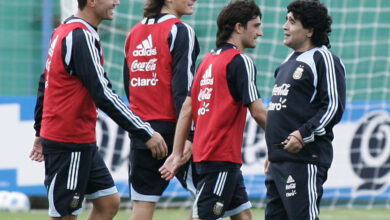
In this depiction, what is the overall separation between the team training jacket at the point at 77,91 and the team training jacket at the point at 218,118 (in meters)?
0.38

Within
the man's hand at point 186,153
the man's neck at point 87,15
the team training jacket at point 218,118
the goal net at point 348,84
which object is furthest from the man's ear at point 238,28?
the goal net at point 348,84

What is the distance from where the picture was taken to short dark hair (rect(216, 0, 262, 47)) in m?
5.68

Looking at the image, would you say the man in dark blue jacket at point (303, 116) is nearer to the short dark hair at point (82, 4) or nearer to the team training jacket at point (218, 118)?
the team training jacket at point (218, 118)

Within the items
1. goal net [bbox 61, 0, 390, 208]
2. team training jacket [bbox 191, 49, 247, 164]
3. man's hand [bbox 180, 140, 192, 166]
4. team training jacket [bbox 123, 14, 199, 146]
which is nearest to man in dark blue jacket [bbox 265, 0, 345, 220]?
team training jacket [bbox 191, 49, 247, 164]

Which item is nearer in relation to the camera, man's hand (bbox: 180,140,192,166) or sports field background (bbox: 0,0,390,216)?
man's hand (bbox: 180,140,192,166)

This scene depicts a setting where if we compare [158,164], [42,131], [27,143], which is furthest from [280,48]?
[42,131]

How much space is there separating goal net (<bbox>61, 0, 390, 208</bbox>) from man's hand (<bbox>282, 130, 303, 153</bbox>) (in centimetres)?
443

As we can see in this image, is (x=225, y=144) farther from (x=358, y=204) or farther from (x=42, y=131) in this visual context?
(x=358, y=204)

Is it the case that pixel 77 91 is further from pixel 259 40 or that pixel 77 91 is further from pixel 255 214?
pixel 259 40

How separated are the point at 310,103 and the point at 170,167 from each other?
1.05 metres

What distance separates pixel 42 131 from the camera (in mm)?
5492

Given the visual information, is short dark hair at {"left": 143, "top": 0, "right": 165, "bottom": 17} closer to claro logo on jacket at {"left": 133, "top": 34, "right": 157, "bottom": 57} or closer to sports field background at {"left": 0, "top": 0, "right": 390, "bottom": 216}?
claro logo on jacket at {"left": 133, "top": 34, "right": 157, "bottom": 57}

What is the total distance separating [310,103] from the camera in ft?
17.3

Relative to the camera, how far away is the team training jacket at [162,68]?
19.5ft
